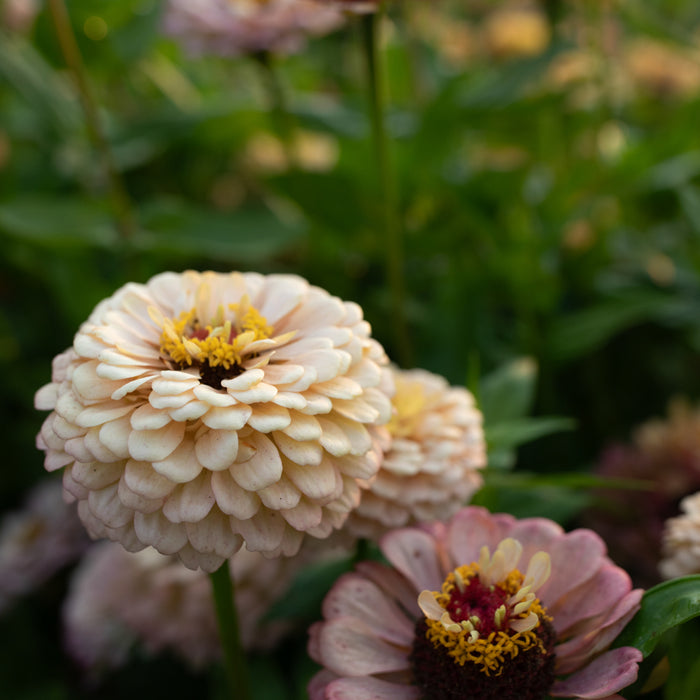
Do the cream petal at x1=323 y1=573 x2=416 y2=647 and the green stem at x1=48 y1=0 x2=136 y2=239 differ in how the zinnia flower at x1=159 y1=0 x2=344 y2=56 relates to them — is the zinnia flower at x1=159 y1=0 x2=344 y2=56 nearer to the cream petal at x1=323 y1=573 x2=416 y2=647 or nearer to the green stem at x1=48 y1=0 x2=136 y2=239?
the green stem at x1=48 y1=0 x2=136 y2=239

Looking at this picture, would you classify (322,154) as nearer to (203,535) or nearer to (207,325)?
(207,325)

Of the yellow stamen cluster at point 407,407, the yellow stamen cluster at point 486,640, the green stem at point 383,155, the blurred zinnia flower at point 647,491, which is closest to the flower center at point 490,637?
the yellow stamen cluster at point 486,640

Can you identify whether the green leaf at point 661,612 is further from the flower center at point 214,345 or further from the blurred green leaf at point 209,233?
the blurred green leaf at point 209,233

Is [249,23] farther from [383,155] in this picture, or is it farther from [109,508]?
[109,508]

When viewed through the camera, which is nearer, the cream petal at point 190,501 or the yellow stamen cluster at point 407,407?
the cream petal at point 190,501

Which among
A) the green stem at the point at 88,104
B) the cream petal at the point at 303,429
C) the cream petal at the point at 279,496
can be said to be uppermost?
the green stem at the point at 88,104

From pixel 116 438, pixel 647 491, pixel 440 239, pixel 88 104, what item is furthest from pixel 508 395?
pixel 88 104

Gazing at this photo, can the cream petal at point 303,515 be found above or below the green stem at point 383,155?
below

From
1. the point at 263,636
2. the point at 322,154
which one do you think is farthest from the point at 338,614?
the point at 322,154
